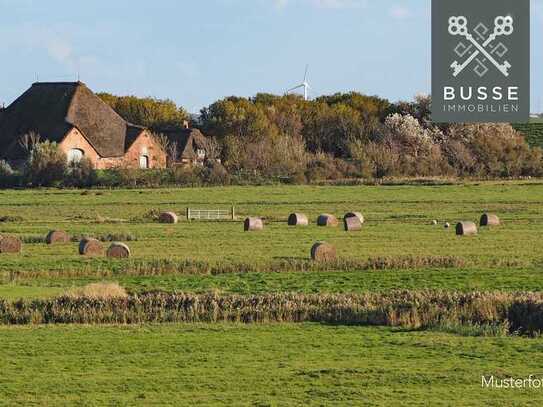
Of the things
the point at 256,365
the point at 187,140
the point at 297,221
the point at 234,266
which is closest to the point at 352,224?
the point at 297,221

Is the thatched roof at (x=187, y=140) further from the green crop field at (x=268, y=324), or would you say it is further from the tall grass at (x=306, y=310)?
the tall grass at (x=306, y=310)

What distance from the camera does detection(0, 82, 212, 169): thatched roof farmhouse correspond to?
9625 cm

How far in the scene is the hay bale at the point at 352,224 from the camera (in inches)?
1763

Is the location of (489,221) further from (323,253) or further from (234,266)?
(234,266)

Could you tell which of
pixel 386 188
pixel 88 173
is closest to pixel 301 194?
pixel 386 188

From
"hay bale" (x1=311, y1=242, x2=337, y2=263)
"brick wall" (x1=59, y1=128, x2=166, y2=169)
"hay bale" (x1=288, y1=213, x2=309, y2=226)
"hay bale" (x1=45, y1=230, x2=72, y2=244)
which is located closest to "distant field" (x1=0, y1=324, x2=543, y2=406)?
"hay bale" (x1=311, y1=242, x2=337, y2=263)

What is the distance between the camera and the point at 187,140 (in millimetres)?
105875

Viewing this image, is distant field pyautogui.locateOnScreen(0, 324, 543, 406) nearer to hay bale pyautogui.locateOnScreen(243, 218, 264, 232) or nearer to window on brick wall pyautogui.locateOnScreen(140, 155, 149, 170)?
hay bale pyautogui.locateOnScreen(243, 218, 264, 232)

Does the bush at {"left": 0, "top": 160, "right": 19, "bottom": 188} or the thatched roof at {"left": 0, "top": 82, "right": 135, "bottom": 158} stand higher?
the thatched roof at {"left": 0, "top": 82, "right": 135, "bottom": 158}

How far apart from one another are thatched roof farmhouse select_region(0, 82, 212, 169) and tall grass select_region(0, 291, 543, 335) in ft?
231

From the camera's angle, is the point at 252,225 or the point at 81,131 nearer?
the point at 252,225

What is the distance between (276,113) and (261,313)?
10000 centimetres

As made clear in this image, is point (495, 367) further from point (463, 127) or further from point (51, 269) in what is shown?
point (463, 127)

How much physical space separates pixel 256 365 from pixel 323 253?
15706mm
